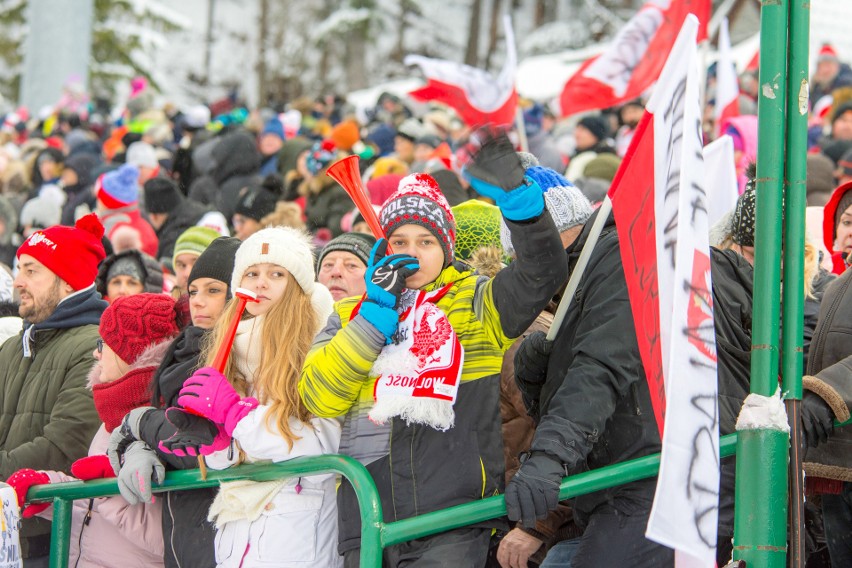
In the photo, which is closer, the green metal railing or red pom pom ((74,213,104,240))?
the green metal railing

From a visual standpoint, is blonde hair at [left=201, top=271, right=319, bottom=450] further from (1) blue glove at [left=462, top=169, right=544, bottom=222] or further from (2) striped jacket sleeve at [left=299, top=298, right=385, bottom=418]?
(1) blue glove at [left=462, top=169, right=544, bottom=222]

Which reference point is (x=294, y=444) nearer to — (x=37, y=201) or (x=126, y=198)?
(x=126, y=198)

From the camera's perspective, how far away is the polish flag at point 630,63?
26.5 feet

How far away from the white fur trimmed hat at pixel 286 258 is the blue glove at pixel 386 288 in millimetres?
915

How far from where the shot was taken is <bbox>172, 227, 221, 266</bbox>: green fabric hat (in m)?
6.73

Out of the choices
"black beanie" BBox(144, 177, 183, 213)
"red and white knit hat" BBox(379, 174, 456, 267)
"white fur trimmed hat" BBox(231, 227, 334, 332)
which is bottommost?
"white fur trimmed hat" BBox(231, 227, 334, 332)

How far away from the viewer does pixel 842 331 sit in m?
4.02

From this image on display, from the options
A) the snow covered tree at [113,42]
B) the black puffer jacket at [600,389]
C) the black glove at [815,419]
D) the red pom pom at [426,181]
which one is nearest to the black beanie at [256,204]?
the red pom pom at [426,181]

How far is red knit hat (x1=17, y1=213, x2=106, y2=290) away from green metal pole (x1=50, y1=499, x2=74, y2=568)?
1347 mm

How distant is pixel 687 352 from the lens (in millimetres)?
2832

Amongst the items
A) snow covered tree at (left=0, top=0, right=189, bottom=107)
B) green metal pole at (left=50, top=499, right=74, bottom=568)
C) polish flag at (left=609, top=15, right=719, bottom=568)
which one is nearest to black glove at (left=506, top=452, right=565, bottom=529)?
polish flag at (left=609, top=15, right=719, bottom=568)

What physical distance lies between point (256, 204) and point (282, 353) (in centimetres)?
461

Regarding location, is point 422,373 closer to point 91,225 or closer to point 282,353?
point 282,353

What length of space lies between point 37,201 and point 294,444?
698cm
